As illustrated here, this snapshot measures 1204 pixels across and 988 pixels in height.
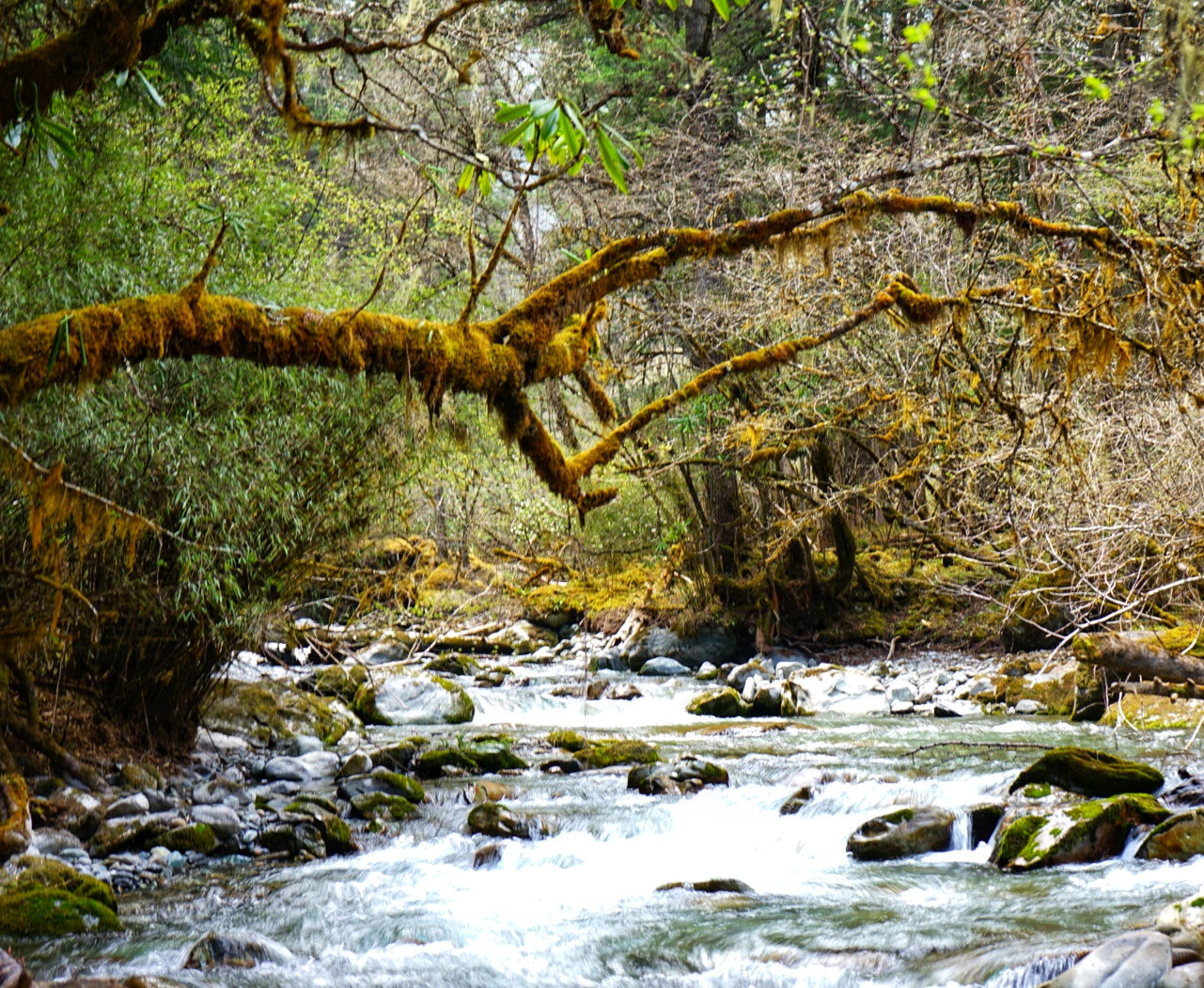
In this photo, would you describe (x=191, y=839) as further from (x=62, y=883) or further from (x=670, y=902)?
(x=670, y=902)

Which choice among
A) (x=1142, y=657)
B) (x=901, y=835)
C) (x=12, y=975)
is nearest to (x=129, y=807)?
(x=12, y=975)

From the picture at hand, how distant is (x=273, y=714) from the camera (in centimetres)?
1054

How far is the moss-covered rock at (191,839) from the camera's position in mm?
6965

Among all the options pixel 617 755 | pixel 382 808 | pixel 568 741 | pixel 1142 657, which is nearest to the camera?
pixel 382 808

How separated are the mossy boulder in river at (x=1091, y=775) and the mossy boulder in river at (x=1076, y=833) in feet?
1.30

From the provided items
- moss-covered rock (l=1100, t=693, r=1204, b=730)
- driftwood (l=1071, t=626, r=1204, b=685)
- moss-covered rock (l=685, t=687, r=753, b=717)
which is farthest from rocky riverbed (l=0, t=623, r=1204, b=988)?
moss-covered rock (l=685, t=687, r=753, b=717)

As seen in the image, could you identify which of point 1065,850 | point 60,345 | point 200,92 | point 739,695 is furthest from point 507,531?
point 60,345

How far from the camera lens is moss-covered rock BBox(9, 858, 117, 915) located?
573 centimetres

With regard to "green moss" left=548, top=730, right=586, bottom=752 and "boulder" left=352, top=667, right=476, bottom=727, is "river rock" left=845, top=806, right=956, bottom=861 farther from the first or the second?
"boulder" left=352, top=667, right=476, bottom=727

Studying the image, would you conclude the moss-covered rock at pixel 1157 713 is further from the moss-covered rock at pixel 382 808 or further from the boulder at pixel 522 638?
the boulder at pixel 522 638

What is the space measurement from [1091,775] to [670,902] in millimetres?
3146

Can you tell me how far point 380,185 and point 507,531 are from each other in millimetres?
4940

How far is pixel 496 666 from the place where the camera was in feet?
50.6

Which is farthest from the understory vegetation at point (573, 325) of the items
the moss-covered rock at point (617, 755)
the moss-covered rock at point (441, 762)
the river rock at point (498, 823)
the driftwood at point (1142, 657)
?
the river rock at point (498, 823)
